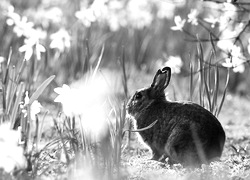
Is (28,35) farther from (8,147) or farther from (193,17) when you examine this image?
(8,147)

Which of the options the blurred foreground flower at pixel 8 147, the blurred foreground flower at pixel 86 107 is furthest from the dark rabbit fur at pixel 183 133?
the blurred foreground flower at pixel 8 147

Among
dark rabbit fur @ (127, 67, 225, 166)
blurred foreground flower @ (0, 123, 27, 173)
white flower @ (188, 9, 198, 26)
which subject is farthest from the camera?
white flower @ (188, 9, 198, 26)

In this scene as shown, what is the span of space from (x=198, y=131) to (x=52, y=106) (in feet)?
10.4

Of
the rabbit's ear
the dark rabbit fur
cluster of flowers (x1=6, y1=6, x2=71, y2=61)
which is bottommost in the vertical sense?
the dark rabbit fur

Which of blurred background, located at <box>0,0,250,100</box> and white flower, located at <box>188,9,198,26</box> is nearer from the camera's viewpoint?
white flower, located at <box>188,9,198,26</box>

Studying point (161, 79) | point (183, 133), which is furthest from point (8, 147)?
point (161, 79)

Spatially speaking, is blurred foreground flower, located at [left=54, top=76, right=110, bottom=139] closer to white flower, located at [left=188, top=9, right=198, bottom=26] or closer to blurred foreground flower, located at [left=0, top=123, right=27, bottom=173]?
blurred foreground flower, located at [left=0, top=123, right=27, bottom=173]

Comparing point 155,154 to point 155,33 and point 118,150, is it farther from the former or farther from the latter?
point 155,33

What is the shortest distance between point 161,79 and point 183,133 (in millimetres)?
798

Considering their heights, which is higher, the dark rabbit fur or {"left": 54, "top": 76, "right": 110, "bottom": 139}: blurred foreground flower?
{"left": 54, "top": 76, "right": 110, "bottom": 139}: blurred foreground flower

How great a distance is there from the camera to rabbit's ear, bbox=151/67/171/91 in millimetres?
4695

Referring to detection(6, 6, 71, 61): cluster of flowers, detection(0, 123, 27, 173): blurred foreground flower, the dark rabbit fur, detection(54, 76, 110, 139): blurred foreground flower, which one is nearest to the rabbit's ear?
the dark rabbit fur

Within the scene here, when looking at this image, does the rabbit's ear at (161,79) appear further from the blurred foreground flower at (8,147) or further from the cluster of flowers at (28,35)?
the blurred foreground flower at (8,147)

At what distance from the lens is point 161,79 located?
187 inches
